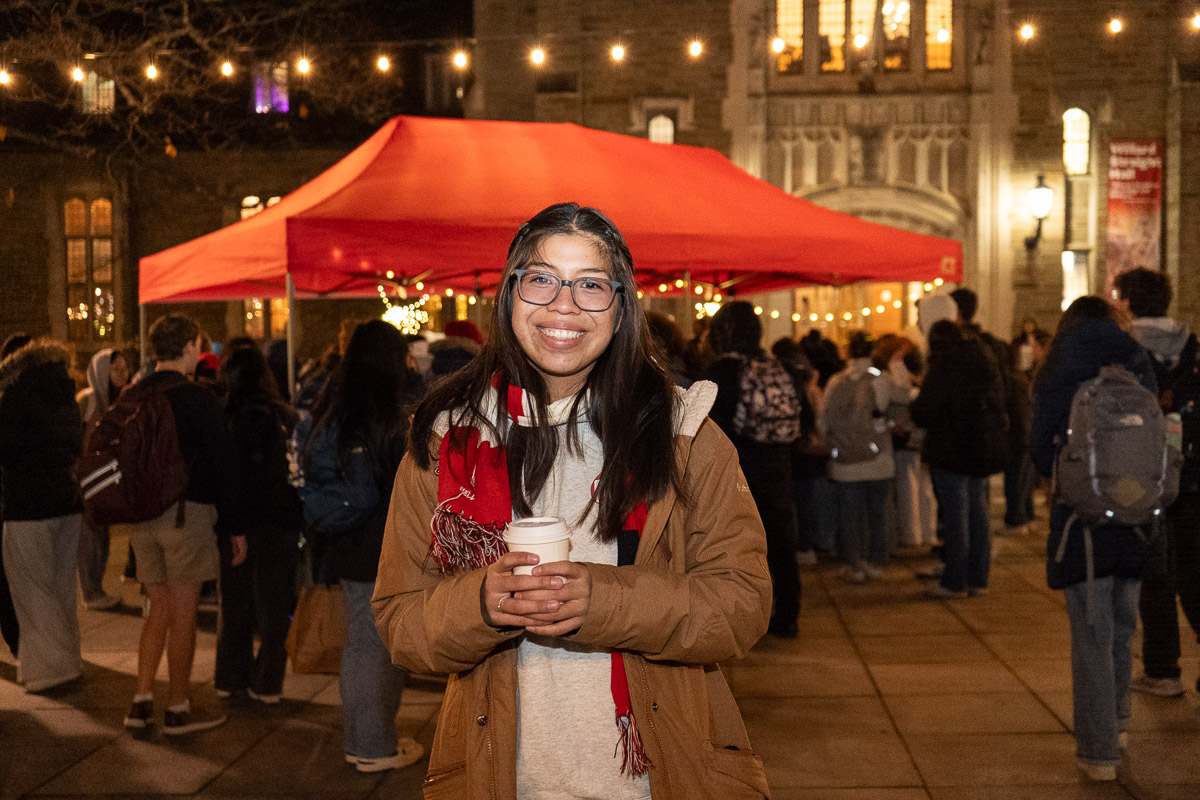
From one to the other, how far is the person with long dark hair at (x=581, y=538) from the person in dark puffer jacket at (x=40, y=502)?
450 centimetres

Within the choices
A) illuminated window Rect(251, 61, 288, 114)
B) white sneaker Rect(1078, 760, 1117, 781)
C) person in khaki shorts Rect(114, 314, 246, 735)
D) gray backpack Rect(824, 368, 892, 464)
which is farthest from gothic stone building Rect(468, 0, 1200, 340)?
white sneaker Rect(1078, 760, 1117, 781)

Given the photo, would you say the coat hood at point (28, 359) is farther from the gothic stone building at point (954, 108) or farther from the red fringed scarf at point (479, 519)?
the gothic stone building at point (954, 108)

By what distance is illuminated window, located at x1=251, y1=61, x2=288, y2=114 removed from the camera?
67.6ft

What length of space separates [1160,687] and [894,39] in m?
13.3

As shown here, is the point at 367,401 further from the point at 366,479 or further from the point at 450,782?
the point at 450,782

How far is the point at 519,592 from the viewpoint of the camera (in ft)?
5.45

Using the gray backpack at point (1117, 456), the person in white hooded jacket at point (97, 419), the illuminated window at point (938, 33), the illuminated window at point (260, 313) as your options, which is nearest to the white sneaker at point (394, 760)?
the gray backpack at point (1117, 456)

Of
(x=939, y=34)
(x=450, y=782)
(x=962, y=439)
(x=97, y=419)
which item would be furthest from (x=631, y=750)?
(x=939, y=34)

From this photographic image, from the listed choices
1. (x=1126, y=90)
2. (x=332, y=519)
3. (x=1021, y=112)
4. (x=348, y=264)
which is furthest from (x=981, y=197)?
(x=332, y=519)

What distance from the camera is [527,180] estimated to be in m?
6.33

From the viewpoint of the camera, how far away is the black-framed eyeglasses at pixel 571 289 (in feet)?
6.32

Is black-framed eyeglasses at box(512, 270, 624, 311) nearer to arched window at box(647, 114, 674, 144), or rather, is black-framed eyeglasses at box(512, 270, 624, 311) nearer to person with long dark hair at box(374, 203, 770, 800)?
person with long dark hair at box(374, 203, 770, 800)

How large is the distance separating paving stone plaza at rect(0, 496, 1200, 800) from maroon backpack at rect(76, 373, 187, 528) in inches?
42.4

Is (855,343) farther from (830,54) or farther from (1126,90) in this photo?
(1126,90)
